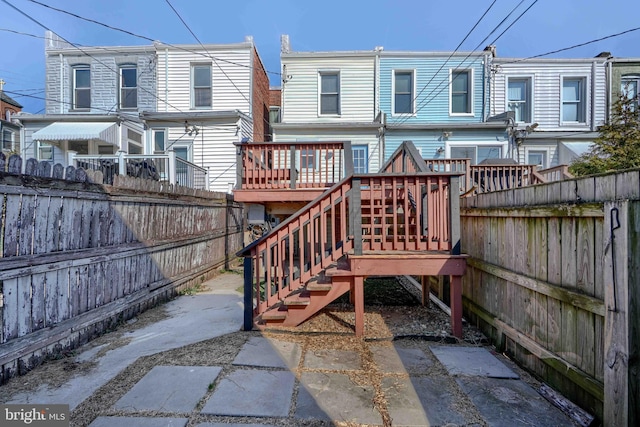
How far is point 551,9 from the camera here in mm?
7289

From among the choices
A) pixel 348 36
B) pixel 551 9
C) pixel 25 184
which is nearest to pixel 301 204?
pixel 25 184

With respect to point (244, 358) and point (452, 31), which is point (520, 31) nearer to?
point (452, 31)

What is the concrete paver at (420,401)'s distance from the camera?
2.08 meters

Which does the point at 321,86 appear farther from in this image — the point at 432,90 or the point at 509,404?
the point at 509,404

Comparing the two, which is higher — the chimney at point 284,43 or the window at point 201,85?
Result: the chimney at point 284,43

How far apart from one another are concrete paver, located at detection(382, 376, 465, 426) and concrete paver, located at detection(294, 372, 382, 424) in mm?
140

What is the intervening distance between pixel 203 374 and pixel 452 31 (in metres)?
10.7

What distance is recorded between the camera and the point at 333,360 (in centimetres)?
295

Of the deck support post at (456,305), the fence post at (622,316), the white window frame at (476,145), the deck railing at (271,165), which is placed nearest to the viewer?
the fence post at (622,316)

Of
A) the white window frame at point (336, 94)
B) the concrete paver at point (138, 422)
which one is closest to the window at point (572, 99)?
the white window frame at point (336, 94)

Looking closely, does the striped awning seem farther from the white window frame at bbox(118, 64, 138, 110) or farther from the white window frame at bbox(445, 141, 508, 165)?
the white window frame at bbox(445, 141, 508, 165)

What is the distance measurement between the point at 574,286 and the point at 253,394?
2.34 meters

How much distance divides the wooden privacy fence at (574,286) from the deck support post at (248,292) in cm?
253

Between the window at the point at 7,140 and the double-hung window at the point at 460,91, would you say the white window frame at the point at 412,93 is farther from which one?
the window at the point at 7,140
